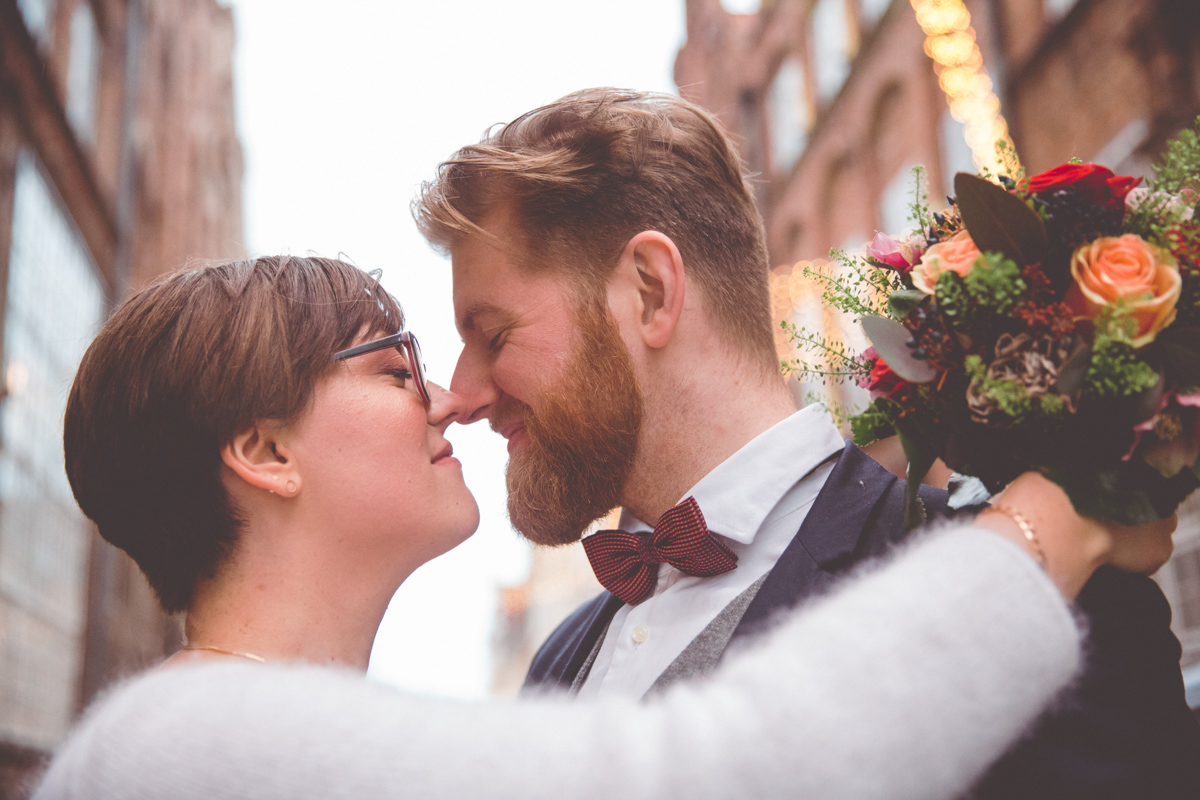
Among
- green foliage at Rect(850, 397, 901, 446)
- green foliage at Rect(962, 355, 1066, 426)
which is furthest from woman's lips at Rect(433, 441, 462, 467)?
green foliage at Rect(962, 355, 1066, 426)

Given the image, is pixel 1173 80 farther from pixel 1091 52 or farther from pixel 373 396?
pixel 373 396

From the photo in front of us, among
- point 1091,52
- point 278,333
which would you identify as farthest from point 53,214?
point 278,333

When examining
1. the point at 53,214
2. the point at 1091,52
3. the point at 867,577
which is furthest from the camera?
the point at 53,214

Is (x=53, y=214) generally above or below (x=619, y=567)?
below

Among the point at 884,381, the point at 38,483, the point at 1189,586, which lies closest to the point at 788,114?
the point at 1189,586

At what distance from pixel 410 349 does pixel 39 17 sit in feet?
46.7

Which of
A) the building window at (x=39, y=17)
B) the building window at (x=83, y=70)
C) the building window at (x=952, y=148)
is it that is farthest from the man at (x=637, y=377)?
the building window at (x=83, y=70)

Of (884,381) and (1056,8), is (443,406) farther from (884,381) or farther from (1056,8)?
(1056,8)

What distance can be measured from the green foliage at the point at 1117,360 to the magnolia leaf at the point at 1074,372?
0.04 feet

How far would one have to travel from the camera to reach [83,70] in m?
17.8

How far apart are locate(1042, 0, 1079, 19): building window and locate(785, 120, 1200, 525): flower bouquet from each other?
9791mm

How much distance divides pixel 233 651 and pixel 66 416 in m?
0.73

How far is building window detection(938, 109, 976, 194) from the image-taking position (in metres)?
12.7

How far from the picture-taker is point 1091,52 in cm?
978
